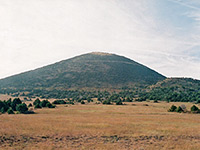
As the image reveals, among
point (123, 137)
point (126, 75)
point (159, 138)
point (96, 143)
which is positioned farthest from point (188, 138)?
point (126, 75)

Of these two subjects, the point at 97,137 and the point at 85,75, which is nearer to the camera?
the point at 97,137

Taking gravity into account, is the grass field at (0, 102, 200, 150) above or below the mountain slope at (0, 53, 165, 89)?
below

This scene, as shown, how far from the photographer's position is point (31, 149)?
Answer: 58.4 feet

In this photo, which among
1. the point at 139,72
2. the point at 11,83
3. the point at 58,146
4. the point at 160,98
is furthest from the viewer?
the point at 139,72

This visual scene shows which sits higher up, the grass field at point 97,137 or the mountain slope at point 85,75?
the mountain slope at point 85,75

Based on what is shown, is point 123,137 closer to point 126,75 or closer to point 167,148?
point 167,148

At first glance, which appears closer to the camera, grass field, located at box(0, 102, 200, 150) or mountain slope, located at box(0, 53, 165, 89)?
grass field, located at box(0, 102, 200, 150)

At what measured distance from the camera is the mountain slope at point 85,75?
13290 centimetres

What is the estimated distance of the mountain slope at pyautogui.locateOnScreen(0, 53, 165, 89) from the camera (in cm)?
13290

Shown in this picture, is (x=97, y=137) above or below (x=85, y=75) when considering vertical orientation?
below

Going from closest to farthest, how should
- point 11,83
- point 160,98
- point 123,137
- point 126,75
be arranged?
point 123,137 < point 160,98 < point 11,83 < point 126,75

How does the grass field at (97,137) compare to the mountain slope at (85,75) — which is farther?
the mountain slope at (85,75)

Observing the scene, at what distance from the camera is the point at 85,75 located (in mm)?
147750

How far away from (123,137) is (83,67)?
142 m
